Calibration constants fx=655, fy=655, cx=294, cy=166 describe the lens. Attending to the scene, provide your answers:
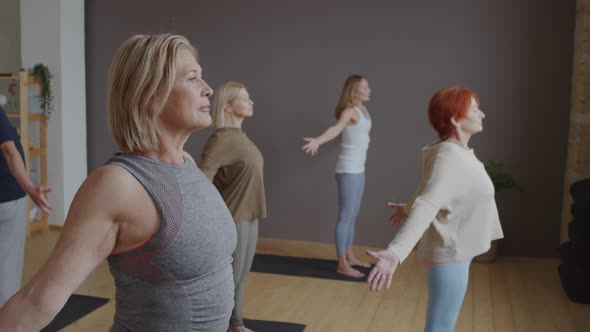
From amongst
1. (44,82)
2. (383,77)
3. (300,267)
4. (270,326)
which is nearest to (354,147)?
(383,77)

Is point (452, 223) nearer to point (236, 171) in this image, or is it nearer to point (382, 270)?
point (382, 270)

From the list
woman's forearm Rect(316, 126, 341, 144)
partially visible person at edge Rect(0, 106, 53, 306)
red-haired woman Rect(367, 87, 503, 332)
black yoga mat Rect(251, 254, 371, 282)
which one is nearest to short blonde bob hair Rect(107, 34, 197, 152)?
red-haired woman Rect(367, 87, 503, 332)

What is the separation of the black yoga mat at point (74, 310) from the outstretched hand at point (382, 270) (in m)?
2.29

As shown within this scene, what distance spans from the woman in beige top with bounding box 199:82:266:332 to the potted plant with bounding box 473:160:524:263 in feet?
8.22

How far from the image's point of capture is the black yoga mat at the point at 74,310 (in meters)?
3.72

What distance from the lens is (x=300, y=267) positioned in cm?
512

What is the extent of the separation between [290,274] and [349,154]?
101 centimetres

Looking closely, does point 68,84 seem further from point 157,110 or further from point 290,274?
point 157,110

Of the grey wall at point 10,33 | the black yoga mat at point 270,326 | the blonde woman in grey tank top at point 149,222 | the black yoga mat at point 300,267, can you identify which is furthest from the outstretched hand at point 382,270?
the grey wall at point 10,33

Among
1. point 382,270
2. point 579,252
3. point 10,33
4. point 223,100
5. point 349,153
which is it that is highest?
point 10,33

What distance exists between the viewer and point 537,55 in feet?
17.1

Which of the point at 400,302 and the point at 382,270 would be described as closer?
the point at 382,270

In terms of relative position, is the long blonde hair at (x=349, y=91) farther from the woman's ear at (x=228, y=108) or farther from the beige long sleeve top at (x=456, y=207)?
the beige long sleeve top at (x=456, y=207)

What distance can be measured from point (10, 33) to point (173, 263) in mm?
6128
